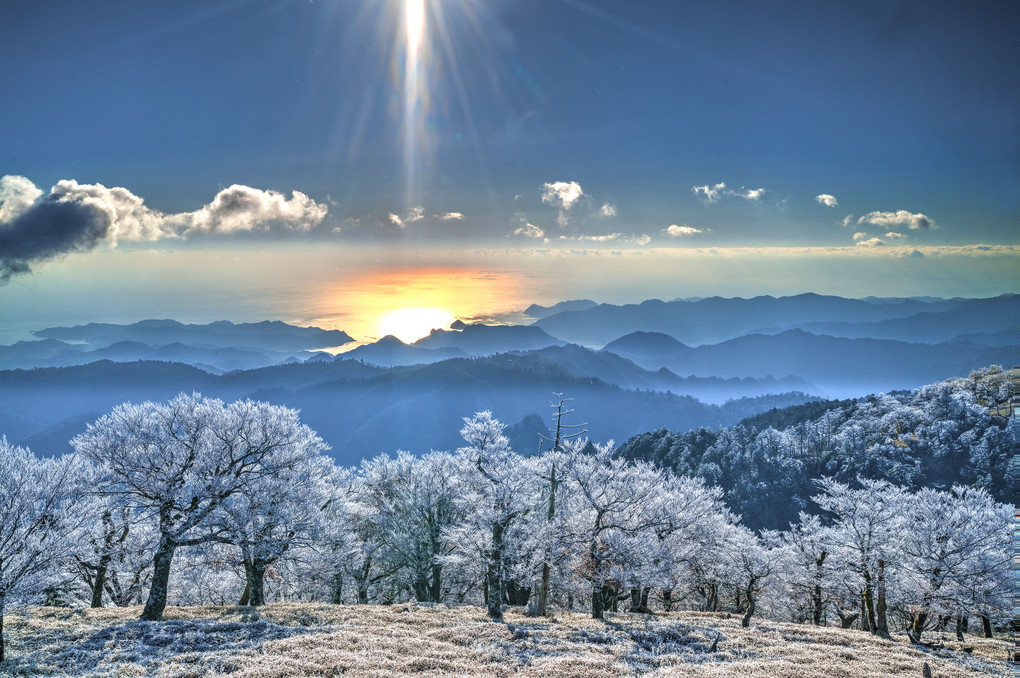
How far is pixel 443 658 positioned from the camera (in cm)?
2583

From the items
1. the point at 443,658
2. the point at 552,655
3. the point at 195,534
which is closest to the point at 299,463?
the point at 195,534

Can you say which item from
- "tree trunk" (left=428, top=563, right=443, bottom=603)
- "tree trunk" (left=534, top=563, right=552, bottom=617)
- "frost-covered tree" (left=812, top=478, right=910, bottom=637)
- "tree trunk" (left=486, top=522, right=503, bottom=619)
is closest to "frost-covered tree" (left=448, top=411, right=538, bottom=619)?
"tree trunk" (left=486, top=522, right=503, bottom=619)

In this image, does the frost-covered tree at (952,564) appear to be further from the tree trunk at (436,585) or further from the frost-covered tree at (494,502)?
the tree trunk at (436,585)

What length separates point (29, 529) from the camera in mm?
25938

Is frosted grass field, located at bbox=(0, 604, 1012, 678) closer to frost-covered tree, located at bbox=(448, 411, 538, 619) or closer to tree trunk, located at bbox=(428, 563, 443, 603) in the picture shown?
frost-covered tree, located at bbox=(448, 411, 538, 619)

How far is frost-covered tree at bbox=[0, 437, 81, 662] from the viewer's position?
24.7 metres

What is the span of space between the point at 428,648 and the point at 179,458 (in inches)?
871

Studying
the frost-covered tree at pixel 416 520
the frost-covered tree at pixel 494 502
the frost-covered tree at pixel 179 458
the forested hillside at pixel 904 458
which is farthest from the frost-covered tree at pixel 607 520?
the forested hillside at pixel 904 458

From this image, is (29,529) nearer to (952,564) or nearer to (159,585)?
(159,585)

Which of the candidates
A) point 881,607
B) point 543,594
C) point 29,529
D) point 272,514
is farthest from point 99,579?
point 881,607

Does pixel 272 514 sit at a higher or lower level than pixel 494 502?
higher

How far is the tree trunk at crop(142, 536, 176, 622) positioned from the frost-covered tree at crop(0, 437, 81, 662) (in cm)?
578

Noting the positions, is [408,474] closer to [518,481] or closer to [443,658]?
[518,481]

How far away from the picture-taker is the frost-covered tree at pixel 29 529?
2469 centimetres
